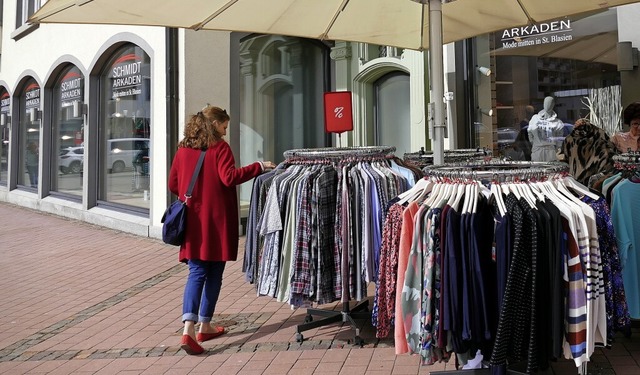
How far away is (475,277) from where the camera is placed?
286 cm

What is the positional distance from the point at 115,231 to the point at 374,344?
7385 mm

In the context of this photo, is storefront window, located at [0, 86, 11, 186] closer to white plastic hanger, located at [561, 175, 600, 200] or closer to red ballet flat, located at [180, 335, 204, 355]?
red ballet flat, located at [180, 335, 204, 355]

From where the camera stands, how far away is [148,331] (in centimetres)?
494

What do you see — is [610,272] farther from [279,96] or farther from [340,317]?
[279,96]

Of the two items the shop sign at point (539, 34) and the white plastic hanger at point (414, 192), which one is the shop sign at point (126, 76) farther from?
the white plastic hanger at point (414, 192)

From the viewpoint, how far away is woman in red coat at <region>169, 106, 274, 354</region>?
14.2 ft

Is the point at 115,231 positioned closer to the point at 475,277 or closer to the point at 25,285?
the point at 25,285

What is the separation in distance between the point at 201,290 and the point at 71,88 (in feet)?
34.1

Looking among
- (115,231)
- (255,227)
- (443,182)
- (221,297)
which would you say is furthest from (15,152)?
(443,182)

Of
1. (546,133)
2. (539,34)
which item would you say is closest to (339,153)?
(546,133)

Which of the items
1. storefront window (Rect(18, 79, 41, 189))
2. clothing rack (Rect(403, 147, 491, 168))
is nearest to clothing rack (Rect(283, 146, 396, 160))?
clothing rack (Rect(403, 147, 491, 168))

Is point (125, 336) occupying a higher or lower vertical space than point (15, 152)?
lower

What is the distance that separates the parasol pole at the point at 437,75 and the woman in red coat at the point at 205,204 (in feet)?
4.07

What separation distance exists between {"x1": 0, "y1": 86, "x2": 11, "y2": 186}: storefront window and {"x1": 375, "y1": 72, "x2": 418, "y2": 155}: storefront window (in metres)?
11.9
